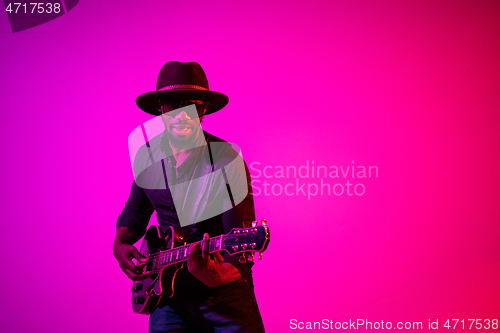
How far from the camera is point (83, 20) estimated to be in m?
2.95

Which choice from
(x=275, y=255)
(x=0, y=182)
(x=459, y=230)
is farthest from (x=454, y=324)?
(x=0, y=182)

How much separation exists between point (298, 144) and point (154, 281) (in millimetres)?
1686

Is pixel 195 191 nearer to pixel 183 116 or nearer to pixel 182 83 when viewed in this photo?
pixel 183 116

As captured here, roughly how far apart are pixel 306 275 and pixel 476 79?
7.30 ft

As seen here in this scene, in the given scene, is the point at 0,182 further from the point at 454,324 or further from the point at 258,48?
the point at 454,324

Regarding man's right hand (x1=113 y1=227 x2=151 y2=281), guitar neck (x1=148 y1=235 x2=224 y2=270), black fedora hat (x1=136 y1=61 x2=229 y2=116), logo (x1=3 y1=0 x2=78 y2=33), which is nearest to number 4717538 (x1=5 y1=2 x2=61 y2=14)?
logo (x1=3 y1=0 x2=78 y2=33)

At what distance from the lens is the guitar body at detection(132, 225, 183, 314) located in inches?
60.9

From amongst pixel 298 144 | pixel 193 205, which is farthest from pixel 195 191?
pixel 298 144

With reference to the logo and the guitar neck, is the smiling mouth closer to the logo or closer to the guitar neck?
the guitar neck

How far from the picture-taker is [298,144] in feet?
9.30

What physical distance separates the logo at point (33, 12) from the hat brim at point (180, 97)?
174 cm

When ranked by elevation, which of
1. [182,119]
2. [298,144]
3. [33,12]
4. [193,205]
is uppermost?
[33,12]

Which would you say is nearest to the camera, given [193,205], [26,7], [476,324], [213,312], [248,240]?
[248,240]

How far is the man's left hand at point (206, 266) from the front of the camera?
1.40 metres
